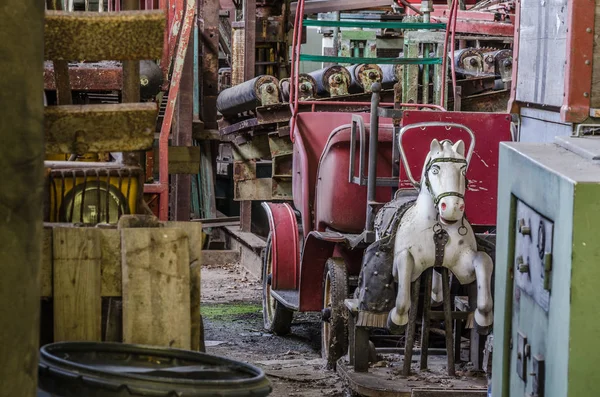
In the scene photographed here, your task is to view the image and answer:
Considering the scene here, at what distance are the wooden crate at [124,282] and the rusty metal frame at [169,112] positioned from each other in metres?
3.41

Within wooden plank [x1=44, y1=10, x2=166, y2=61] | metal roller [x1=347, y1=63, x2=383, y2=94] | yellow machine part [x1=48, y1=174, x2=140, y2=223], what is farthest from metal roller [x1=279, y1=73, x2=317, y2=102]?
wooden plank [x1=44, y1=10, x2=166, y2=61]

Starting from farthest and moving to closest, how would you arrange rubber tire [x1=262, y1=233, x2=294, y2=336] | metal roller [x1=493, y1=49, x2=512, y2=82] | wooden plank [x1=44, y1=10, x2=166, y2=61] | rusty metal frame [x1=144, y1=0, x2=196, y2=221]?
metal roller [x1=493, y1=49, x2=512, y2=82]
rubber tire [x1=262, y1=233, x2=294, y2=336]
rusty metal frame [x1=144, y1=0, x2=196, y2=221]
wooden plank [x1=44, y1=10, x2=166, y2=61]

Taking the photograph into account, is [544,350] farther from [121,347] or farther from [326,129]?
[326,129]

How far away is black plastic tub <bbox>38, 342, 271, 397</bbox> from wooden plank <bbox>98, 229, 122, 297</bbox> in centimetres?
27

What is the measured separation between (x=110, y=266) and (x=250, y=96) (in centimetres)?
816

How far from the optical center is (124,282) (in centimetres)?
350

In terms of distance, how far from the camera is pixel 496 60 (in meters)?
11.9

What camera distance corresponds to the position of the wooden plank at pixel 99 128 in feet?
11.6

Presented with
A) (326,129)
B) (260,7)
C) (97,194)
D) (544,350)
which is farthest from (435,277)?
(260,7)

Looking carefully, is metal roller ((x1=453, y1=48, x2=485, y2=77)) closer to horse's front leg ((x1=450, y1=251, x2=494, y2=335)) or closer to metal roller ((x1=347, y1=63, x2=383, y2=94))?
metal roller ((x1=347, y1=63, x2=383, y2=94))

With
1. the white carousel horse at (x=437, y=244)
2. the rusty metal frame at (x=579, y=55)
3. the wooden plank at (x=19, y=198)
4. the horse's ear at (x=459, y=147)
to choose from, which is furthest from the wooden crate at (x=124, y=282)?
the horse's ear at (x=459, y=147)

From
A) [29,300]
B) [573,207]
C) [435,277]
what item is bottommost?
[435,277]

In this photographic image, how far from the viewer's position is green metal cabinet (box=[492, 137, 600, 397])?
2.81 meters

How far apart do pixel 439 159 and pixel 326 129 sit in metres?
2.42
